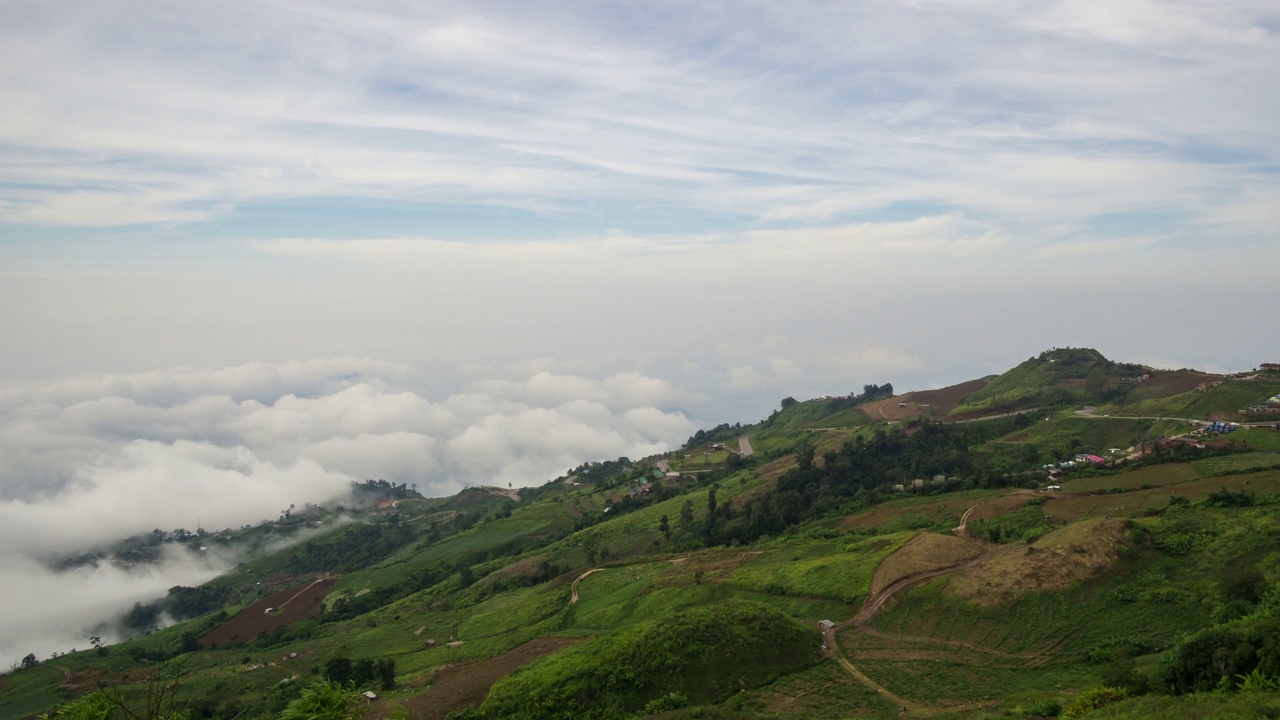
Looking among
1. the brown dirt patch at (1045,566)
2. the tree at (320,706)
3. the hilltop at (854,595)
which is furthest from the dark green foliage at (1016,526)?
the tree at (320,706)

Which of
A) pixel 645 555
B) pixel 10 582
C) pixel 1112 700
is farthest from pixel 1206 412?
pixel 10 582

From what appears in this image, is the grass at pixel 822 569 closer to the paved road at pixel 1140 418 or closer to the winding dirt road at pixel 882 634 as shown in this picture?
the winding dirt road at pixel 882 634

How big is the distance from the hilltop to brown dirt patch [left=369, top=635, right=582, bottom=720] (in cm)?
38

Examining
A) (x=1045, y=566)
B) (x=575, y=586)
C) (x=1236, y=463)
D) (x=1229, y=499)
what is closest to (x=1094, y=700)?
(x=1045, y=566)

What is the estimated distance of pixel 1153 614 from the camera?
4531cm

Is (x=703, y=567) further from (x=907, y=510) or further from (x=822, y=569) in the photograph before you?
(x=907, y=510)

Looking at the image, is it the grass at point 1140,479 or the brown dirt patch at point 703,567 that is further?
the grass at point 1140,479

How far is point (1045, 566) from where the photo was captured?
51.4 meters

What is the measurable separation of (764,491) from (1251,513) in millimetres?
68965

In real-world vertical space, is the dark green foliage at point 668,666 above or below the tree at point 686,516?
below

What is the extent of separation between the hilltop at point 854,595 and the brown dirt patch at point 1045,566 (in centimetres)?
20

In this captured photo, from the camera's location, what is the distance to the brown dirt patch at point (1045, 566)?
50.1m

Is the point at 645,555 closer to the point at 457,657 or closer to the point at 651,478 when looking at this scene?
the point at 457,657

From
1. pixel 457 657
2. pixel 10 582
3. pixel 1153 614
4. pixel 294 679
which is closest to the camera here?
pixel 1153 614
